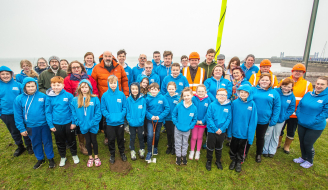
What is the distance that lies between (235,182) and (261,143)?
4.06 ft

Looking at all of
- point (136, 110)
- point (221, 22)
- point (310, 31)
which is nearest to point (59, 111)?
point (136, 110)

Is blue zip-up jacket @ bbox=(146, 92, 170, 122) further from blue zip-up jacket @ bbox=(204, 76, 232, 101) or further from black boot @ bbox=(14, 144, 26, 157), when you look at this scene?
black boot @ bbox=(14, 144, 26, 157)

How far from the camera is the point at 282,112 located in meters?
3.49

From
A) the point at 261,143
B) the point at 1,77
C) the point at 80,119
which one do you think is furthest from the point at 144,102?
the point at 1,77

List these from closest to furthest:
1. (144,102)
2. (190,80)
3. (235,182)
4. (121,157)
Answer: (235,182) < (144,102) < (121,157) < (190,80)

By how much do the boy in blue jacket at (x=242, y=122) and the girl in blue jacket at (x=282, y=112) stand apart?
950mm

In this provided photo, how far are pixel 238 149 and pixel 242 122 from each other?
2.42ft

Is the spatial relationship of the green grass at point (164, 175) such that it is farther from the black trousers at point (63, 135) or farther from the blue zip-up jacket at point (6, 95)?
the blue zip-up jacket at point (6, 95)

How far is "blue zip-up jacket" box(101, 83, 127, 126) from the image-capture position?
3.30 metres

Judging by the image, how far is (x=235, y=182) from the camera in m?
3.03

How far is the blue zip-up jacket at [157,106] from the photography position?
3.49m

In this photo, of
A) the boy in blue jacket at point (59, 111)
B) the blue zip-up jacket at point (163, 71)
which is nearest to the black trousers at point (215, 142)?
the blue zip-up jacket at point (163, 71)

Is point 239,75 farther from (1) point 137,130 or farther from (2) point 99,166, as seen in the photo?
(2) point 99,166

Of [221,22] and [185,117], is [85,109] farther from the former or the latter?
[221,22]
